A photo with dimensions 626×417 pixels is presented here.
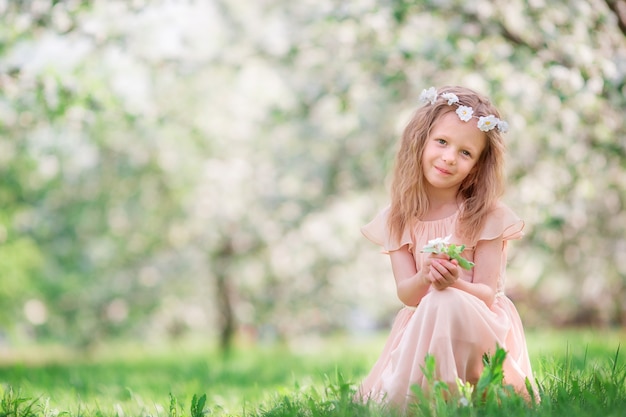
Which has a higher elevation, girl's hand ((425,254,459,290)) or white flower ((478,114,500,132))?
white flower ((478,114,500,132))

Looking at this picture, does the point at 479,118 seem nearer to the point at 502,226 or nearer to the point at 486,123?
the point at 486,123

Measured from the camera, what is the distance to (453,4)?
5.00 meters

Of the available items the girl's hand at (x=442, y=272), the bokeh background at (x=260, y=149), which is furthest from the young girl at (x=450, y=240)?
the bokeh background at (x=260, y=149)

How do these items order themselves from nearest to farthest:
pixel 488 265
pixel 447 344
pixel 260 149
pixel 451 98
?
1. pixel 447 344
2. pixel 488 265
3. pixel 451 98
4. pixel 260 149

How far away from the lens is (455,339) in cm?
241

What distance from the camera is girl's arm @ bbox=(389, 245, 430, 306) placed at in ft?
8.63

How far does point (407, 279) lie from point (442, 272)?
27 cm

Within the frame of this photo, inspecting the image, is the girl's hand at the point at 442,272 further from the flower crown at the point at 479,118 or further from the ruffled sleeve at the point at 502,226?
the flower crown at the point at 479,118

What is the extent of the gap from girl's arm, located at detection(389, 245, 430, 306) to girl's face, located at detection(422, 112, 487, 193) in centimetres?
30

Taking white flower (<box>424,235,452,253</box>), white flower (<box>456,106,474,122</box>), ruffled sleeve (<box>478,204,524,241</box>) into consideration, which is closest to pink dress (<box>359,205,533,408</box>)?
ruffled sleeve (<box>478,204,524,241</box>)

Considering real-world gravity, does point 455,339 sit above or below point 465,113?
below

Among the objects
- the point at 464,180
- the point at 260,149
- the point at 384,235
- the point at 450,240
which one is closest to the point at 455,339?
the point at 450,240

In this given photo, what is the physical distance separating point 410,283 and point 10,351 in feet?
46.7

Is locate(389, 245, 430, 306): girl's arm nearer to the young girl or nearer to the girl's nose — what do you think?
the young girl
